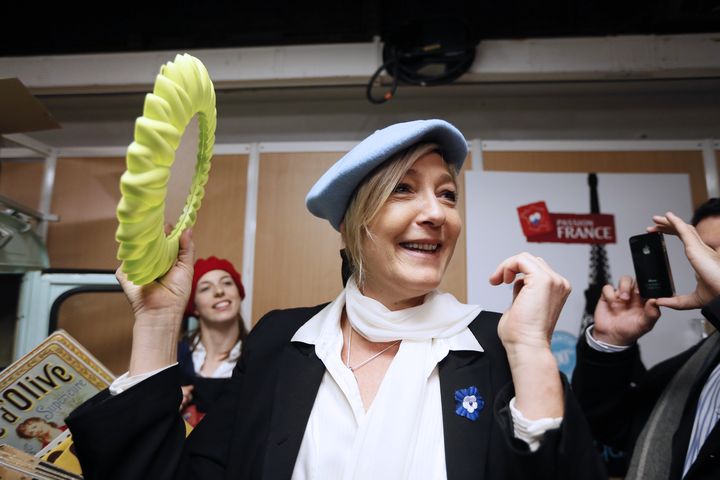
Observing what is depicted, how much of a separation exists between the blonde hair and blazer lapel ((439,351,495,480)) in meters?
0.28

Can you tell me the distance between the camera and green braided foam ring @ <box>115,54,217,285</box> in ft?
1.78

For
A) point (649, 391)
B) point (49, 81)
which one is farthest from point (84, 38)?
point (649, 391)

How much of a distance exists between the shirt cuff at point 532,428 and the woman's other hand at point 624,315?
0.60 m

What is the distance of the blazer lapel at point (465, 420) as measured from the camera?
0.65m

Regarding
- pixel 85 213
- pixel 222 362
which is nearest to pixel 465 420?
pixel 222 362

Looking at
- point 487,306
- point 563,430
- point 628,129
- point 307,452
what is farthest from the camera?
point 628,129

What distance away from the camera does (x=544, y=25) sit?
6.40ft

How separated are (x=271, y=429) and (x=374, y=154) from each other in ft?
1.93

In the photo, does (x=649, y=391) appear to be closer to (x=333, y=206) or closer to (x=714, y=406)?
(x=714, y=406)

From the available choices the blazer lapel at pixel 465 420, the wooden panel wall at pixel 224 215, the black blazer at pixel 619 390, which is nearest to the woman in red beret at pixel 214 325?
the wooden panel wall at pixel 224 215

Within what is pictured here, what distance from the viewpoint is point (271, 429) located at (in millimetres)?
774

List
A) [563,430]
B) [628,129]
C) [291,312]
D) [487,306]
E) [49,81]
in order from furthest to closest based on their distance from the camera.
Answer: [628,129] → [49,81] → [487,306] → [291,312] → [563,430]

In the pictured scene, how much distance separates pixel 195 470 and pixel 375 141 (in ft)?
2.54

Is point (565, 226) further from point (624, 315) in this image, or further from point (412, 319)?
point (412, 319)
